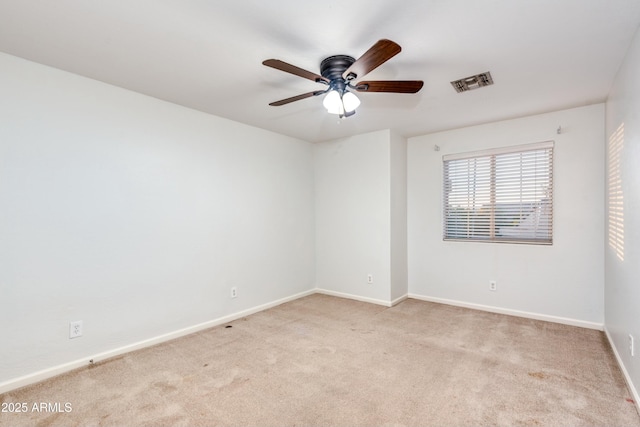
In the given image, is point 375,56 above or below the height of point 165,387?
above

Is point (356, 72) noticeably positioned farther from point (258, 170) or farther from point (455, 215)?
point (455, 215)

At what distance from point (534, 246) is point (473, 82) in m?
2.13

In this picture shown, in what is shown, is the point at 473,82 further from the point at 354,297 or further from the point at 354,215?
the point at 354,297

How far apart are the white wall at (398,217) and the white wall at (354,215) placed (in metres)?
0.09

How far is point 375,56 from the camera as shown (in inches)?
69.0

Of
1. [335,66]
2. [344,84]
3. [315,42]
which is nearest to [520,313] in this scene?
[344,84]

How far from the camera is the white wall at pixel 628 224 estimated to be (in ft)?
6.50

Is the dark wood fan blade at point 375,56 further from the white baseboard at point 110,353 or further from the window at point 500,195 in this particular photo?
the white baseboard at point 110,353

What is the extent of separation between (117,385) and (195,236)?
1496 mm

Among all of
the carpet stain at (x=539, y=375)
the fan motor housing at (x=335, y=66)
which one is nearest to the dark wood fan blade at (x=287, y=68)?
the fan motor housing at (x=335, y=66)

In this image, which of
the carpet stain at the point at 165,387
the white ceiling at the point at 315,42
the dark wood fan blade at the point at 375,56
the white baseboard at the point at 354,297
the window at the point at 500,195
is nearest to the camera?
the dark wood fan blade at the point at 375,56

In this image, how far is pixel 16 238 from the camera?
7.46 feet

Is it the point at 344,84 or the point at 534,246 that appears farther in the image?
the point at 534,246

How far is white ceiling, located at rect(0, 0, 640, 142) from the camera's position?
174 cm
